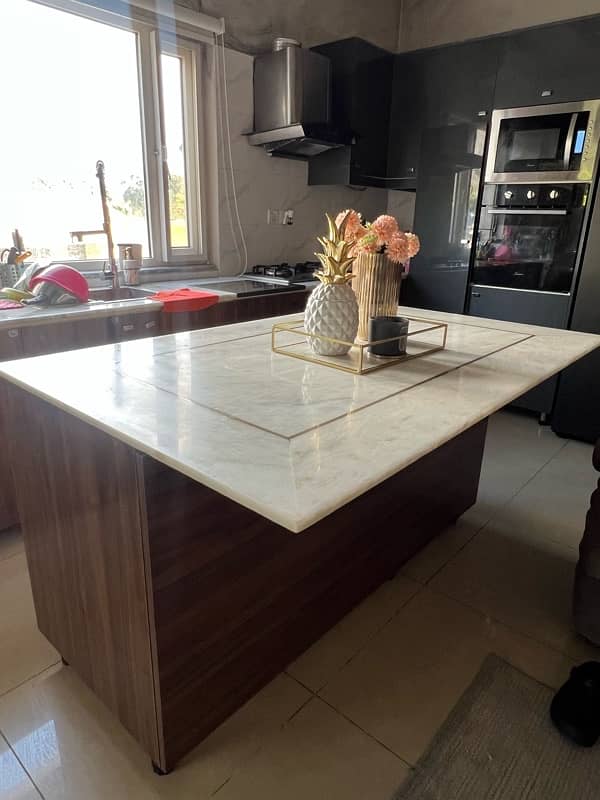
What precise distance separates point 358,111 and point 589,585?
3.07 meters

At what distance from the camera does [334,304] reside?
1.42m

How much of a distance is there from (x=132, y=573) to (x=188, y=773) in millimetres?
548

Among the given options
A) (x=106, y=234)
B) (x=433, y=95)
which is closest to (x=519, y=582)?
(x=106, y=234)

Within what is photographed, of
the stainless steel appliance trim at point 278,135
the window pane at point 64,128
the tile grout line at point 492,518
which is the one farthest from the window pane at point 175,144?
the tile grout line at point 492,518

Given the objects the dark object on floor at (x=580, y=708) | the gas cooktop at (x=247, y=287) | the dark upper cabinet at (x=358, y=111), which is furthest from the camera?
the dark upper cabinet at (x=358, y=111)

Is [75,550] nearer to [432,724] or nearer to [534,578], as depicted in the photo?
[432,724]

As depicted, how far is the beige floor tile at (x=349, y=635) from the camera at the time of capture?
1525mm

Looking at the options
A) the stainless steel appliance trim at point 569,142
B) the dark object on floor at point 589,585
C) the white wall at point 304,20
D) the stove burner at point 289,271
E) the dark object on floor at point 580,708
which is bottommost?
the dark object on floor at point 580,708

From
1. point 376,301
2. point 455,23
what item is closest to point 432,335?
point 376,301

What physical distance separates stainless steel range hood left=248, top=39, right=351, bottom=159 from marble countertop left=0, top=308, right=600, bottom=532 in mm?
1964

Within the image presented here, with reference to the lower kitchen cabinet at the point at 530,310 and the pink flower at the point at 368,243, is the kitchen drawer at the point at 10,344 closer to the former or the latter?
the pink flower at the point at 368,243

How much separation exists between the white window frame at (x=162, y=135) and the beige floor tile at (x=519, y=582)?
2313mm

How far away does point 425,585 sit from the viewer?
1.90 metres

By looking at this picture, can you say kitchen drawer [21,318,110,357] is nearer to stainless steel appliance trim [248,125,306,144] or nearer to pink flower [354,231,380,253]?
pink flower [354,231,380,253]
